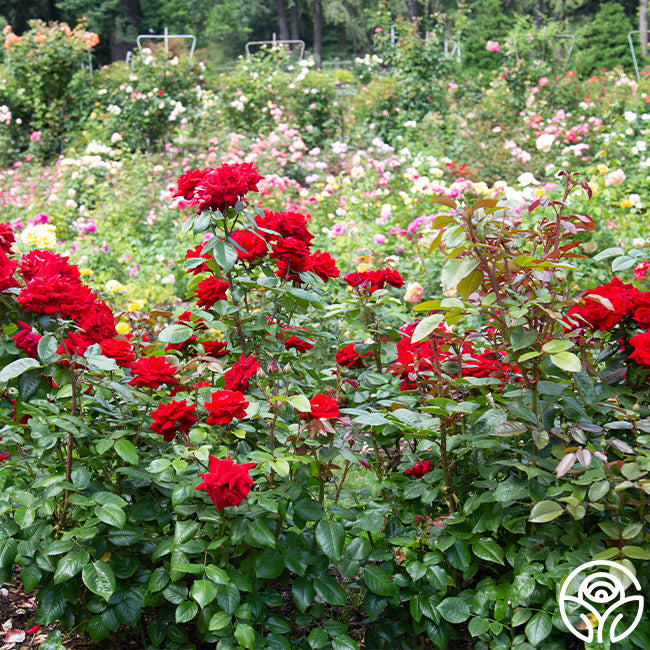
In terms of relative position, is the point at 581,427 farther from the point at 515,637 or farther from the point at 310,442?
the point at 310,442

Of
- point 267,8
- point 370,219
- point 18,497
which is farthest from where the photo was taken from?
point 267,8

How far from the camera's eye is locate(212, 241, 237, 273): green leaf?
5.29 feet

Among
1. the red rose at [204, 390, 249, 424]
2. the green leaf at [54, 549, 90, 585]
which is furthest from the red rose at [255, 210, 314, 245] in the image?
the green leaf at [54, 549, 90, 585]

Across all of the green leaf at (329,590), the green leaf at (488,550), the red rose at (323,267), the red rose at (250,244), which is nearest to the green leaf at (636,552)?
the green leaf at (488,550)

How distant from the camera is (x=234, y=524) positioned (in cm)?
146

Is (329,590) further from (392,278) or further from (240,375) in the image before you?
(392,278)

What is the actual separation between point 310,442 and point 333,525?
191mm

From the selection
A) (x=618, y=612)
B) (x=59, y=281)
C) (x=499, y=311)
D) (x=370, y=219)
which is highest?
(x=59, y=281)

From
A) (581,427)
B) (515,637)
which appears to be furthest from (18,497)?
(581,427)

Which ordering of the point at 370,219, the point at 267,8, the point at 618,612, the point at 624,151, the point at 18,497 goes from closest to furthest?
the point at 618,612 → the point at 18,497 → the point at 370,219 → the point at 624,151 → the point at 267,8

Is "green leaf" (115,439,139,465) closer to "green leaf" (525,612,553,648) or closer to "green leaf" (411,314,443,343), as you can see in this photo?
"green leaf" (411,314,443,343)

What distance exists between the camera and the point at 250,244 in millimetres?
1811

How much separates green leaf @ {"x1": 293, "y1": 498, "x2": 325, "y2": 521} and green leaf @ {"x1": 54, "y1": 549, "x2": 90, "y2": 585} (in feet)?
1.51

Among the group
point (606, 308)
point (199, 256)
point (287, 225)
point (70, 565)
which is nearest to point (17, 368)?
point (70, 565)
